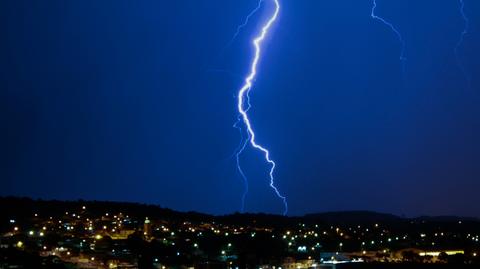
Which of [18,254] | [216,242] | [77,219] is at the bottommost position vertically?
[18,254]

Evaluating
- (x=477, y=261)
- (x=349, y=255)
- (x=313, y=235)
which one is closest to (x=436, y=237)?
(x=313, y=235)

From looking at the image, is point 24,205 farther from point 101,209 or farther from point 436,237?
point 436,237

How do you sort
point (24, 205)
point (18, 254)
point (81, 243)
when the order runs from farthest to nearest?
1. point (24, 205)
2. point (81, 243)
3. point (18, 254)

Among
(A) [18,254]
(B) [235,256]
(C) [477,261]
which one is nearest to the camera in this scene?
(A) [18,254]

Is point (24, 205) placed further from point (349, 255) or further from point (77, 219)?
point (349, 255)

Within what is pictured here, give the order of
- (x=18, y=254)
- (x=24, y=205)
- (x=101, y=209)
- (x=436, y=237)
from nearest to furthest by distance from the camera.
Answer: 1. (x=18, y=254)
2. (x=436, y=237)
3. (x=24, y=205)
4. (x=101, y=209)

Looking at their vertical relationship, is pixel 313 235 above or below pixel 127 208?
below

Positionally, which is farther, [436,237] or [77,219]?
[77,219]

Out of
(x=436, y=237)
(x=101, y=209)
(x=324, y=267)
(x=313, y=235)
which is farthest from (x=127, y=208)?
(x=324, y=267)

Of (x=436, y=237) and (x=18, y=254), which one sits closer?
(x=18, y=254)
